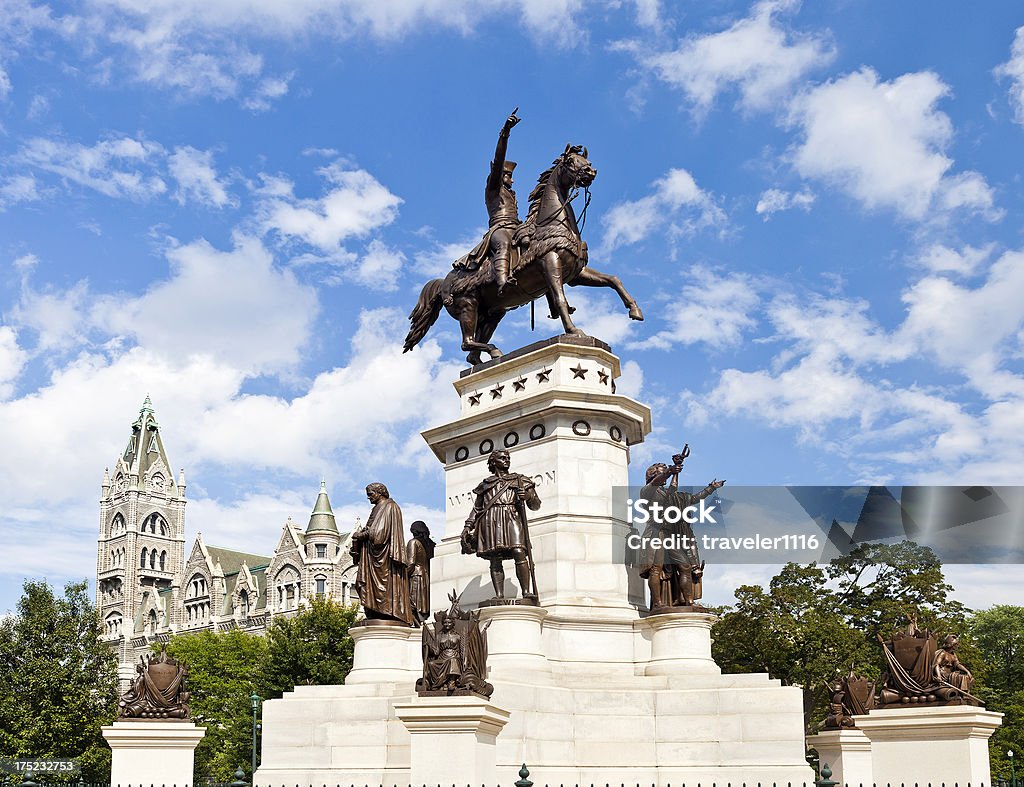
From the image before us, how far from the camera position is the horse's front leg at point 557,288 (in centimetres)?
2138

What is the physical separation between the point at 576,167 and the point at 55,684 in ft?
76.4

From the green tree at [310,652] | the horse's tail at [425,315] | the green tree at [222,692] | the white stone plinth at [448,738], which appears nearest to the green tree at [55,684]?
the green tree at [222,692]

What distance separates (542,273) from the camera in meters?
22.0

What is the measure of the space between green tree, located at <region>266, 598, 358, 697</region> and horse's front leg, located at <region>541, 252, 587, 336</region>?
86.6ft

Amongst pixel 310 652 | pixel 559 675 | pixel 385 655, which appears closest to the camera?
pixel 559 675

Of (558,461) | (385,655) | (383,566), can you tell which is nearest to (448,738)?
(385,655)

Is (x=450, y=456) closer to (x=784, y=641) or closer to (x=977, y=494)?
(x=977, y=494)

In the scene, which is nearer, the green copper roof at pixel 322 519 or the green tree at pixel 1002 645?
the green tree at pixel 1002 645

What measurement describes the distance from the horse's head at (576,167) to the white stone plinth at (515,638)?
350 inches

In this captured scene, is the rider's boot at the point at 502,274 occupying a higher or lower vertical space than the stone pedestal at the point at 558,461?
higher

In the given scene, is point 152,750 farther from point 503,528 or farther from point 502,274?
point 502,274

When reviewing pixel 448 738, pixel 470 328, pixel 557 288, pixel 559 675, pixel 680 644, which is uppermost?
pixel 557 288

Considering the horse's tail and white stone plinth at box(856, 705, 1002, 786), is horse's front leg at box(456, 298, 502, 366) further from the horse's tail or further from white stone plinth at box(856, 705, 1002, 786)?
white stone plinth at box(856, 705, 1002, 786)

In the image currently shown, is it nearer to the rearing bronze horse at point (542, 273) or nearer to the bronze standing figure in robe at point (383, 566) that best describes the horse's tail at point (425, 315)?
the rearing bronze horse at point (542, 273)
